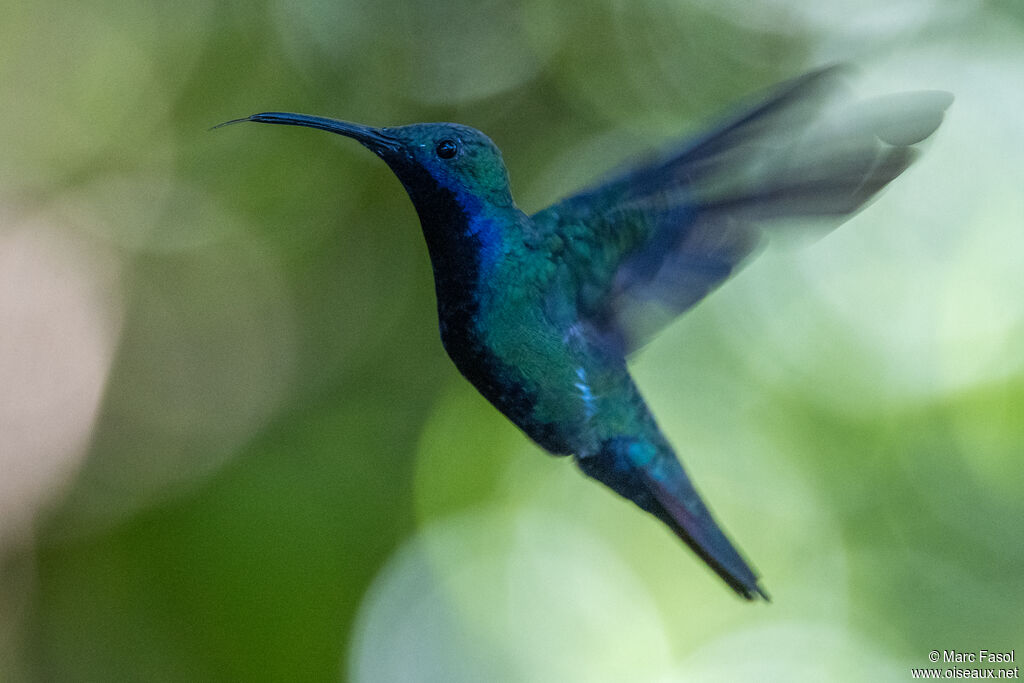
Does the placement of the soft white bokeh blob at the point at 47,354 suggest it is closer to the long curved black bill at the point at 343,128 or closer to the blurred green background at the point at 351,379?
the blurred green background at the point at 351,379

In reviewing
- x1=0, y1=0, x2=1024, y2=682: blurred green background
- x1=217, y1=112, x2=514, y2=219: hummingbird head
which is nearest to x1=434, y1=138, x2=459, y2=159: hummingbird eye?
x1=217, y1=112, x2=514, y2=219: hummingbird head

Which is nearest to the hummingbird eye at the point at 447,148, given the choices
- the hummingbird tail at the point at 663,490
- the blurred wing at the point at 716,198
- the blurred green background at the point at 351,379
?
the blurred wing at the point at 716,198

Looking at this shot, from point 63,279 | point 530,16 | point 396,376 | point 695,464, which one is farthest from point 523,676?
point 530,16

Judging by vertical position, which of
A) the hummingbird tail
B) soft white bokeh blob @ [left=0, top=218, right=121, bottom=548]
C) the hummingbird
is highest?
soft white bokeh blob @ [left=0, top=218, right=121, bottom=548]

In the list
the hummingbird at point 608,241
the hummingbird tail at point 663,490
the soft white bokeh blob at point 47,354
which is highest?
the soft white bokeh blob at point 47,354

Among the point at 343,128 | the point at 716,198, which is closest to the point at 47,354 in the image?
the point at 343,128

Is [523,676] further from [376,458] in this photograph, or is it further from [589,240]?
[589,240]

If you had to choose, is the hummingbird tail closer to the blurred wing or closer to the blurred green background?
the blurred wing
